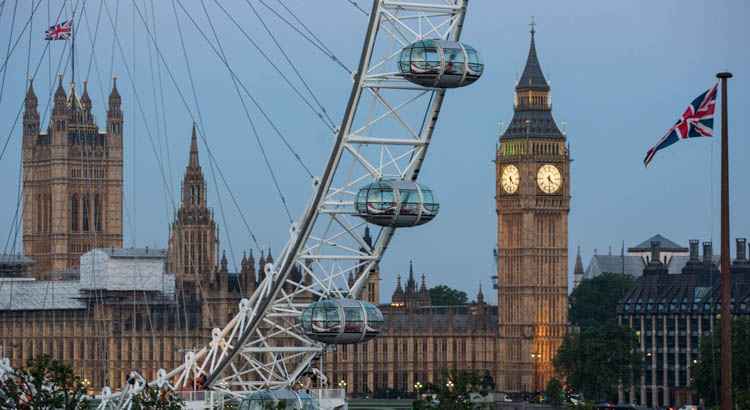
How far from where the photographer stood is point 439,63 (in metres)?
102

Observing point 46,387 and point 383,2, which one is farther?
point 383,2

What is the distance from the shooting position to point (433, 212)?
105625 mm

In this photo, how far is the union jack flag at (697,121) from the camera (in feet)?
260

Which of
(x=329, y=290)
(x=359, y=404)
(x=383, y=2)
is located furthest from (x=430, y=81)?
(x=359, y=404)

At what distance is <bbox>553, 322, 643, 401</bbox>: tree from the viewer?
19562 centimetres

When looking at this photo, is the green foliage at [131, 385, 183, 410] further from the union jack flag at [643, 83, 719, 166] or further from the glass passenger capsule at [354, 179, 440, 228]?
the union jack flag at [643, 83, 719, 166]

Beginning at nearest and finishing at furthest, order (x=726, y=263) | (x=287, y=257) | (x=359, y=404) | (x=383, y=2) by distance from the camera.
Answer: (x=726, y=263), (x=383, y=2), (x=287, y=257), (x=359, y=404)

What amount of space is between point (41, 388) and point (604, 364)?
4480 inches

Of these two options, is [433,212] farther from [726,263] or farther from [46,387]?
[726,263]

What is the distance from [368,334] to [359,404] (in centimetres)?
8101

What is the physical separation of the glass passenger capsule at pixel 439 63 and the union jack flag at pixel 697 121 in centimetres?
2218

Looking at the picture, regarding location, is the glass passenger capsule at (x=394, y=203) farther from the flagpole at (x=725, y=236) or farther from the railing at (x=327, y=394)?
the flagpole at (x=725, y=236)

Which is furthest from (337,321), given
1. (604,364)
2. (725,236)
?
(604,364)

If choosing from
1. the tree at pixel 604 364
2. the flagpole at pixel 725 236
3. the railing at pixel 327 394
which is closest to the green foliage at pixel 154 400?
the railing at pixel 327 394
